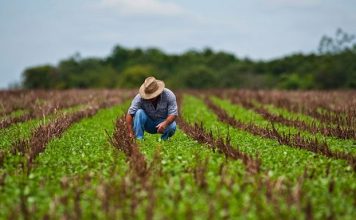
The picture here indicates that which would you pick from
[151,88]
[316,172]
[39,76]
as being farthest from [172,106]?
[39,76]

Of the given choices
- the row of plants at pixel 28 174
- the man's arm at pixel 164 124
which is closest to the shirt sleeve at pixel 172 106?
the man's arm at pixel 164 124

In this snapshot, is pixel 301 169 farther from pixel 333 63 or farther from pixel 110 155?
pixel 333 63

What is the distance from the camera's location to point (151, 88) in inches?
387

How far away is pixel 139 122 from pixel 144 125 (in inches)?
17.7

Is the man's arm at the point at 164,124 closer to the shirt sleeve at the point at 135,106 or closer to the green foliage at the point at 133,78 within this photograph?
the shirt sleeve at the point at 135,106

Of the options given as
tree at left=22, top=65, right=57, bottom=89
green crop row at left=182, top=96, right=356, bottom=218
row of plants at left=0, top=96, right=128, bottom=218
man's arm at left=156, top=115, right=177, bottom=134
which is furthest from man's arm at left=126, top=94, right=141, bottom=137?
tree at left=22, top=65, right=57, bottom=89

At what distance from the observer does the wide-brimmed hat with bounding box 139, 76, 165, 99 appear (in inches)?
385

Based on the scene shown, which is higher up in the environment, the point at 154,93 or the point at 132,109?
the point at 154,93

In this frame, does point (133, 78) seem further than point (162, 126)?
Yes

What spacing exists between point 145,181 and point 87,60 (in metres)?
94.9

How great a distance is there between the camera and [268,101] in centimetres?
2402

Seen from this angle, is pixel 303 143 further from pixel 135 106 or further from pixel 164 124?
pixel 135 106

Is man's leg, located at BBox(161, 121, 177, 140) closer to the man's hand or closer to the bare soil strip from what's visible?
the man's hand

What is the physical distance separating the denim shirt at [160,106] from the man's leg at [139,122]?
0.10m
